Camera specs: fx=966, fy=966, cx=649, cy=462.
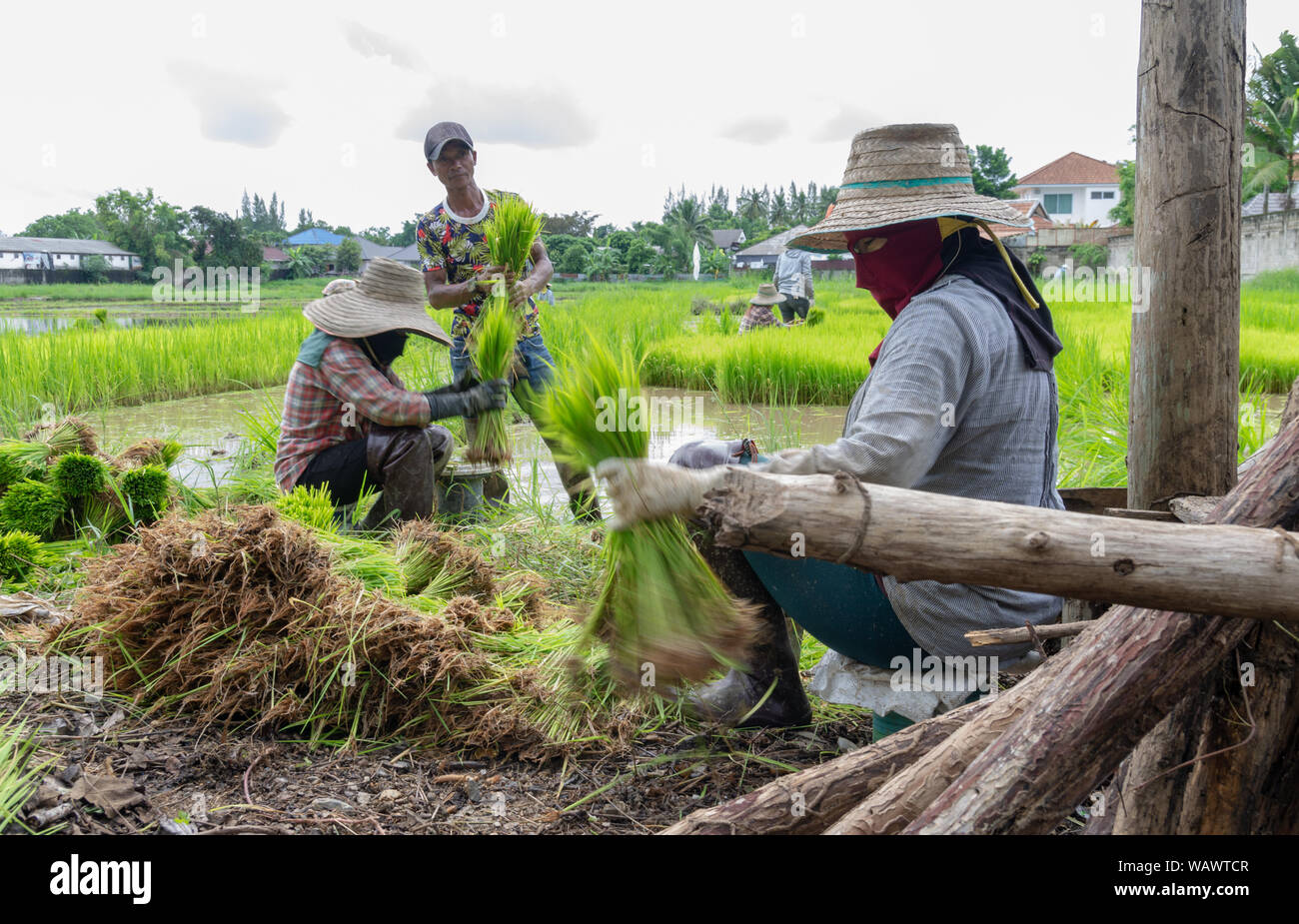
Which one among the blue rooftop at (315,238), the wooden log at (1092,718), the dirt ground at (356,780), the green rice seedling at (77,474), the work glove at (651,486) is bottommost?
the dirt ground at (356,780)

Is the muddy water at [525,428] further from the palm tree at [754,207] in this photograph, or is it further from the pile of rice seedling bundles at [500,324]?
the palm tree at [754,207]

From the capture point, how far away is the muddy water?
4.74m

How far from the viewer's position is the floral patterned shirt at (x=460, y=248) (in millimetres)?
4191

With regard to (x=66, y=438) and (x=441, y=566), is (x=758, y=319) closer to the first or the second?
(x=66, y=438)

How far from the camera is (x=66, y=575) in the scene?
3180mm

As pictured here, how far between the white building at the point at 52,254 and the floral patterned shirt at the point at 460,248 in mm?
39413

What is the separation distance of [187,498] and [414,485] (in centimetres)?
101

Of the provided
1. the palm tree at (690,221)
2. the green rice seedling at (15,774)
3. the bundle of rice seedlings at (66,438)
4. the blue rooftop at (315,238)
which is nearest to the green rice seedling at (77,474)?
the bundle of rice seedlings at (66,438)

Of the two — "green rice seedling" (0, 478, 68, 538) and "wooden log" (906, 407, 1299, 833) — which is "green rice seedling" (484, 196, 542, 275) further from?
"wooden log" (906, 407, 1299, 833)

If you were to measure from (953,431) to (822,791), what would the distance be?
73 centimetres

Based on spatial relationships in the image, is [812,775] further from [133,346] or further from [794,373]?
[133,346]

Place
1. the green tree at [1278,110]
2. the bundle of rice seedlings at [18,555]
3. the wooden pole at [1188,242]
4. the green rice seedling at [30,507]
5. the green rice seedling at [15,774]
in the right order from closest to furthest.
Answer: the green rice seedling at [15,774] → the wooden pole at [1188,242] → the bundle of rice seedlings at [18,555] → the green rice seedling at [30,507] → the green tree at [1278,110]

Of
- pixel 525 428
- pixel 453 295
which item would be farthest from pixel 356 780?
pixel 525 428

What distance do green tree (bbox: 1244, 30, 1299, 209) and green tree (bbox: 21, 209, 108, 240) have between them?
46.8 m
